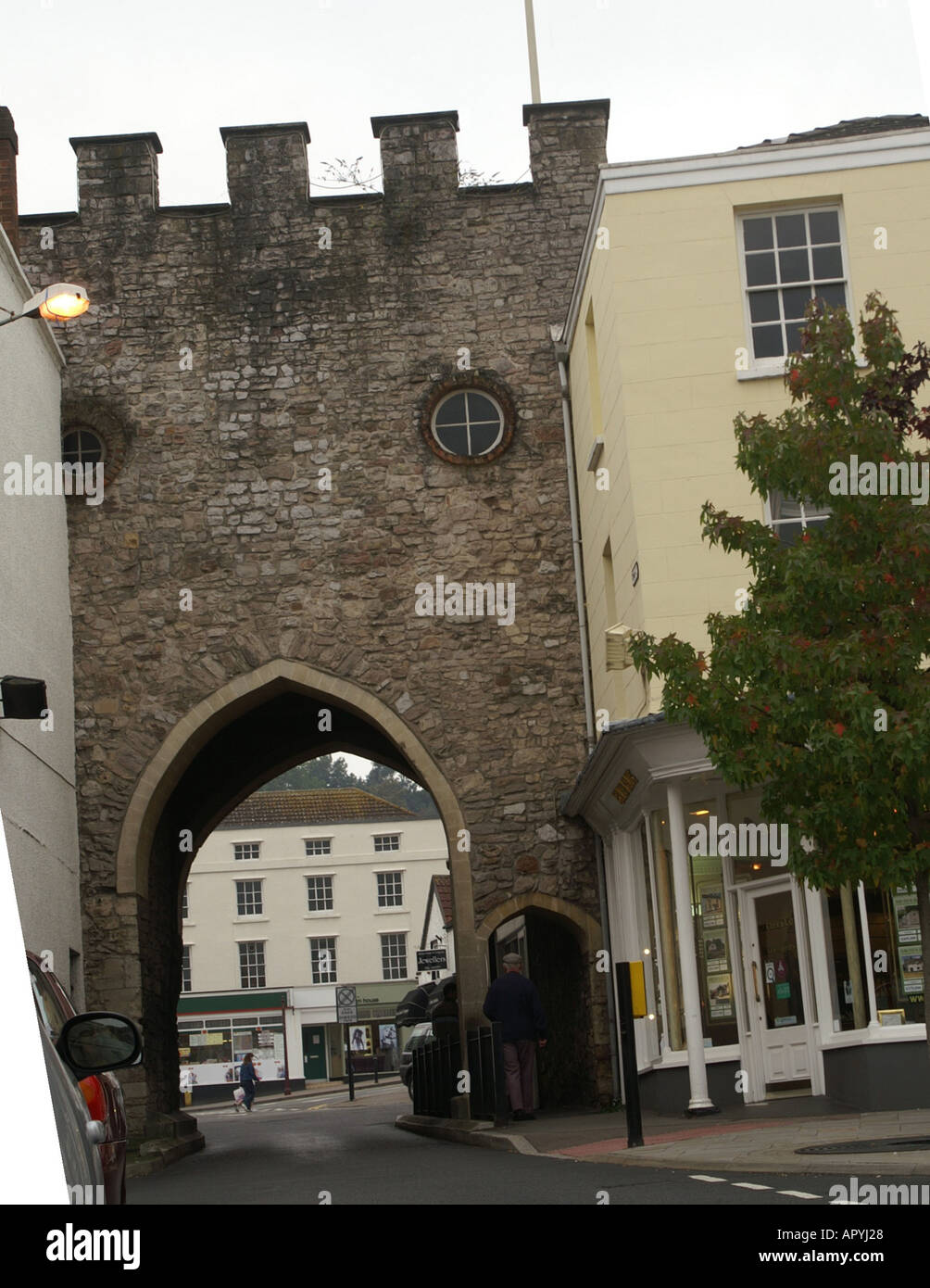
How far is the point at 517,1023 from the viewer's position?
51.2 feet

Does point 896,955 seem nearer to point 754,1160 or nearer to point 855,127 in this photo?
point 754,1160

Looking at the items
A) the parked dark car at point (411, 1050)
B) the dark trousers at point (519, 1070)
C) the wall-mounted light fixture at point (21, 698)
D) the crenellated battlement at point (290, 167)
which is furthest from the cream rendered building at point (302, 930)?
the wall-mounted light fixture at point (21, 698)

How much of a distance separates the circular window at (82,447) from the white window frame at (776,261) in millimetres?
7778

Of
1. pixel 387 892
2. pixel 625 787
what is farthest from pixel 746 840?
pixel 387 892

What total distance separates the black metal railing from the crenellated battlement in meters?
9.62

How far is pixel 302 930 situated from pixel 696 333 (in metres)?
39.7

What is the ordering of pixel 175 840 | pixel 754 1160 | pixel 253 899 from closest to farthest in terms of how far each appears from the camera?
pixel 754 1160 < pixel 175 840 < pixel 253 899

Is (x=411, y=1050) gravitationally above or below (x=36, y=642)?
below

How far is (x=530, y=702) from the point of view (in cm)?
1877

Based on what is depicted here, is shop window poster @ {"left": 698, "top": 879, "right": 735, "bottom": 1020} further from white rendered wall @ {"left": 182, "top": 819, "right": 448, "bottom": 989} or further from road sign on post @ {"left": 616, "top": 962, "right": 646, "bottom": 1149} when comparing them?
white rendered wall @ {"left": 182, "top": 819, "right": 448, "bottom": 989}

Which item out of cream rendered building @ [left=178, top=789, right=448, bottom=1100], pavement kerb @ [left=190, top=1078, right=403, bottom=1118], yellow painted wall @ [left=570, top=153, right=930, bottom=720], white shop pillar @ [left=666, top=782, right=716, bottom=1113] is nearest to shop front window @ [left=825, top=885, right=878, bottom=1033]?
white shop pillar @ [left=666, top=782, right=716, bottom=1113]

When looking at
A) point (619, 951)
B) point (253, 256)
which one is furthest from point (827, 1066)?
point (253, 256)

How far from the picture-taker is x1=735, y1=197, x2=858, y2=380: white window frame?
50.6ft

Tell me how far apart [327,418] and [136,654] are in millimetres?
3424
